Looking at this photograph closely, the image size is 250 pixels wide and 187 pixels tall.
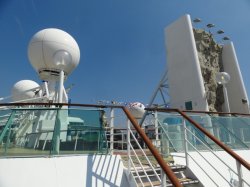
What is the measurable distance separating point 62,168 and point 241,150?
16.8 feet

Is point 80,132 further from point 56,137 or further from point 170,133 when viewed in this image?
point 170,133

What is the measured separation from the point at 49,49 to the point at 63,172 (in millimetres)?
7090

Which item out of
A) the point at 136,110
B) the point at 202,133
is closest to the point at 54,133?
the point at 202,133

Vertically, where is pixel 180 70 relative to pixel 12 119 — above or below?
above

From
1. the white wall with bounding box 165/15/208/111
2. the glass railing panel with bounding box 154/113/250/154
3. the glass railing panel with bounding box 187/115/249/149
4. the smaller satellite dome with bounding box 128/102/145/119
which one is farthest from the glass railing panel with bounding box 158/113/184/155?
the smaller satellite dome with bounding box 128/102/145/119

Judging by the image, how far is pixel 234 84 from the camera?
53.4ft

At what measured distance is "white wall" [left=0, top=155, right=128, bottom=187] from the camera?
10.9ft

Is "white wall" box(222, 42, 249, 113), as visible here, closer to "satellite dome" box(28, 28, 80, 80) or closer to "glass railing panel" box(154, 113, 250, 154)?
"glass railing panel" box(154, 113, 250, 154)

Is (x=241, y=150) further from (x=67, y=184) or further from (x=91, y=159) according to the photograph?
(x=67, y=184)

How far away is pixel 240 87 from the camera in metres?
16.0

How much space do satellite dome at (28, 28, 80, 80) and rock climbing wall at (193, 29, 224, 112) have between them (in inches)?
355

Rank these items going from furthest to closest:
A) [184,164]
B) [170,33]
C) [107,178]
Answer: [170,33] → [184,164] → [107,178]

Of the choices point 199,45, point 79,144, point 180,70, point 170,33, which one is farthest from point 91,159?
point 199,45

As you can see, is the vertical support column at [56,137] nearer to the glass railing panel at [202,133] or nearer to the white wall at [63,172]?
the white wall at [63,172]
